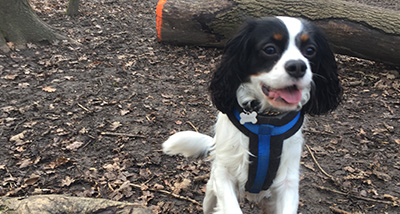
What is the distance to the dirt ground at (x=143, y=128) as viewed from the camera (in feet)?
12.1

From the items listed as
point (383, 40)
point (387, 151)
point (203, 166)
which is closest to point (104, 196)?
point (203, 166)

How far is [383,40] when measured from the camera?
627 cm

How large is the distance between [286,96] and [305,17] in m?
4.68

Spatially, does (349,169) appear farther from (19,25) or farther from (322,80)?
(19,25)

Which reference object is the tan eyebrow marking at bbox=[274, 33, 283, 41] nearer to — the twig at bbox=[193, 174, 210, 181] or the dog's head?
the dog's head

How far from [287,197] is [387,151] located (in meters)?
2.57

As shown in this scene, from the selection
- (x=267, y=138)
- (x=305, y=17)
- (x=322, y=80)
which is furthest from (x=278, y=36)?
(x=305, y=17)

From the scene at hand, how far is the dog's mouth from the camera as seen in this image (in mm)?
2283

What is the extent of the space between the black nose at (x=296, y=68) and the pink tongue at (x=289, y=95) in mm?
A: 151

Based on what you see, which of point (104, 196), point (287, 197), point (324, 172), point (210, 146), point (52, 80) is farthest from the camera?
point (52, 80)

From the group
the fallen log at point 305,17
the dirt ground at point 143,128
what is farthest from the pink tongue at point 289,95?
the fallen log at point 305,17

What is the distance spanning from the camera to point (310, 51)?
246 cm

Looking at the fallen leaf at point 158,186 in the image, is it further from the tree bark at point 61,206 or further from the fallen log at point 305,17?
the fallen log at point 305,17

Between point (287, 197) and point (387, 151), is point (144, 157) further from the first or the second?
point (387, 151)
